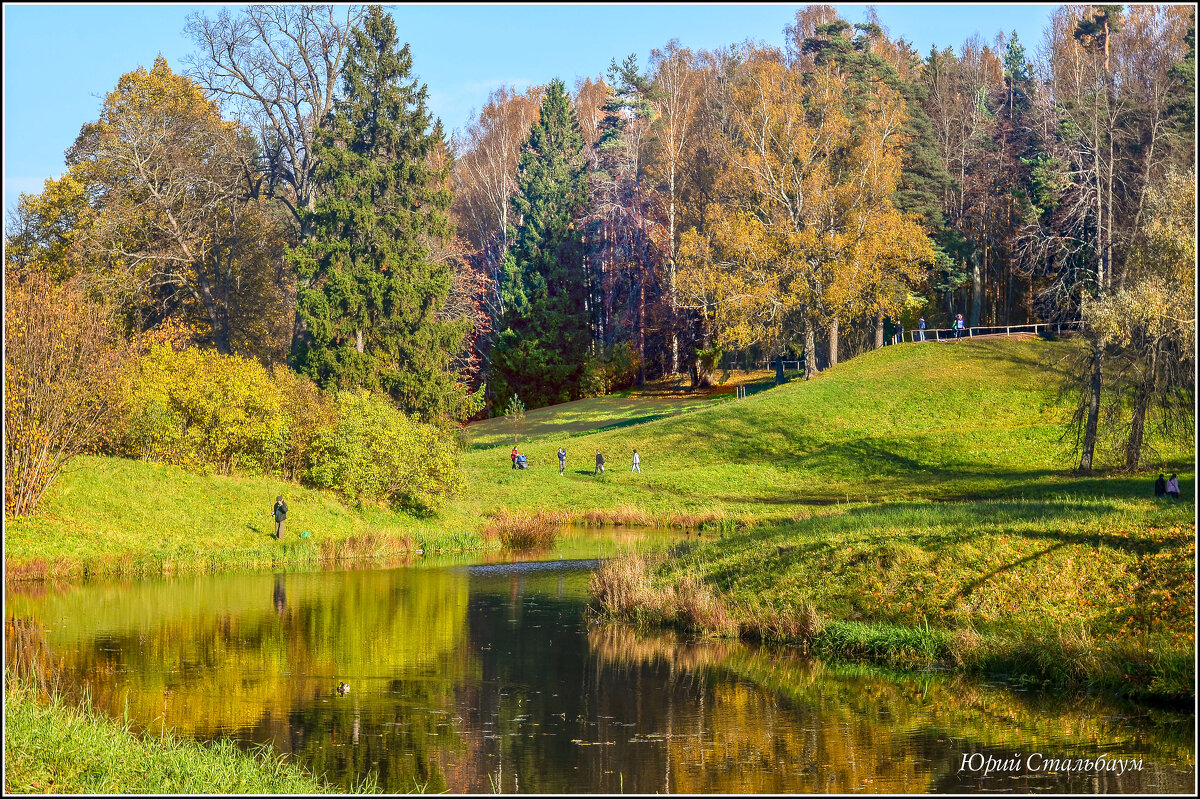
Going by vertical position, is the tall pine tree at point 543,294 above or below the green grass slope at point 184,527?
above

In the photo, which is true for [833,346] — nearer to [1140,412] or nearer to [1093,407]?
[1093,407]

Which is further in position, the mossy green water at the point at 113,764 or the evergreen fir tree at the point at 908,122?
the evergreen fir tree at the point at 908,122

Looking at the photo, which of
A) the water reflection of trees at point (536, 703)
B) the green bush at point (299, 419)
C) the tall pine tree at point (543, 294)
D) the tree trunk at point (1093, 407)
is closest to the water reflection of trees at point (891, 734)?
the water reflection of trees at point (536, 703)

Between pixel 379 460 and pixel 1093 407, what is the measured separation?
2582 cm

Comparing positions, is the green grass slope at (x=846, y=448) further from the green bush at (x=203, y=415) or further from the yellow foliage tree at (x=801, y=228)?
the green bush at (x=203, y=415)

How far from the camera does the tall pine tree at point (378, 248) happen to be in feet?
170

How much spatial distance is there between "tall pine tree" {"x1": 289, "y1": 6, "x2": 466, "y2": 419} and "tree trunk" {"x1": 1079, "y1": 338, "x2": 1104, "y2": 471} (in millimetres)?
28529

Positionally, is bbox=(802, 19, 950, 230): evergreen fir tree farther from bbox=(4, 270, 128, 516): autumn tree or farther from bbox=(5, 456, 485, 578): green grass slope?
bbox=(4, 270, 128, 516): autumn tree

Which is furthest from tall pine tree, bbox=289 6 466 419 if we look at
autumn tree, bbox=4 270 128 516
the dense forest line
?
autumn tree, bbox=4 270 128 516

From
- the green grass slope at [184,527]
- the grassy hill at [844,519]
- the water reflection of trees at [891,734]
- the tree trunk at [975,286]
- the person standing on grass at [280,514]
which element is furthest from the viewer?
the tree trunk at [975,286]

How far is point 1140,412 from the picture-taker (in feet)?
117

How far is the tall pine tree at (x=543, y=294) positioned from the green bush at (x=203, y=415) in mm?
37663

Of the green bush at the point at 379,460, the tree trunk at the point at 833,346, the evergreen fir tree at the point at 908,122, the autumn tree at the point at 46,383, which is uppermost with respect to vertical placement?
the evergreen fir tree at the point at 908,122

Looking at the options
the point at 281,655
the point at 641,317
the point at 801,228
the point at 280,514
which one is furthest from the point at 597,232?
the point at 281,655
